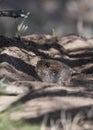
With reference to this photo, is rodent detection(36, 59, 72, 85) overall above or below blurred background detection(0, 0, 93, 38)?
above

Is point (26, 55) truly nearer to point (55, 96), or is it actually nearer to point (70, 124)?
point (55, 96)

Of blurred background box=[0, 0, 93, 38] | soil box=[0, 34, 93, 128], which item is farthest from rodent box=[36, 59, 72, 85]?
blurred background box=[0, 0, 93, 38]

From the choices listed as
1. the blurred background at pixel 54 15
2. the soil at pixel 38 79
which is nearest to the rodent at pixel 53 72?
the soil at pixel 38 79

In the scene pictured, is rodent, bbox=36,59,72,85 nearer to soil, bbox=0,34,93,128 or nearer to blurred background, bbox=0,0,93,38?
soil, bbox=0,34,93,128

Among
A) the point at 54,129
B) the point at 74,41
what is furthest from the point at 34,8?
the point at 54,129

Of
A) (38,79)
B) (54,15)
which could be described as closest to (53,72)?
→ (38,79)

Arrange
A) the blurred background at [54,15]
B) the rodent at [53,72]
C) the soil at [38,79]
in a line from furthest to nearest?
the blurred background at [54,15] < the rodent at [53,72] < the soil at [38,79]

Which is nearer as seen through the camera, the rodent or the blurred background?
the rodent

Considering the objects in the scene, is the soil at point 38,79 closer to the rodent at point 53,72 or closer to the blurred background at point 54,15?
the rodent at point 53,72
